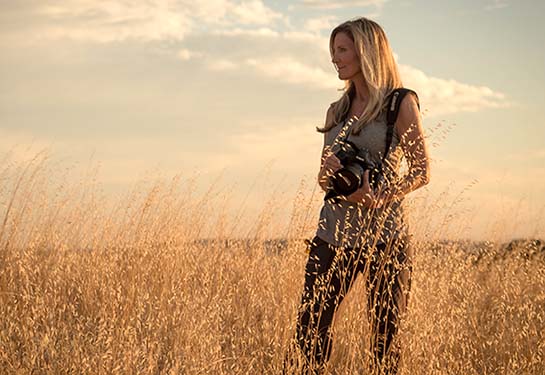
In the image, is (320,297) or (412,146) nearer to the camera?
(412,146)

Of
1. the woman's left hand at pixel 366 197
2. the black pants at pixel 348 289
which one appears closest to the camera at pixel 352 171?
the woman's left hand at pixel 366 197

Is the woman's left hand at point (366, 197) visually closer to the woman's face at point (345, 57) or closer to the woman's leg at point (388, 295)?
the woman's leg at point (388, 295)

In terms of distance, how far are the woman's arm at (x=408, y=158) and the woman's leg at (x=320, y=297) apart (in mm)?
233

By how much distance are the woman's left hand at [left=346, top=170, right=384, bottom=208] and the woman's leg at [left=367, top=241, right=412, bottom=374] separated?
0.18 metres

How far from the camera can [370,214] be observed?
250cm

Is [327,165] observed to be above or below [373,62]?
below

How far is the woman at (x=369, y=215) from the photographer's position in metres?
2.42

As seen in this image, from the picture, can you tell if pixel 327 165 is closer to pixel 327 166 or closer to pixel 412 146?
pixel 327 166

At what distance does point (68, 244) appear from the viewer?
203 inches

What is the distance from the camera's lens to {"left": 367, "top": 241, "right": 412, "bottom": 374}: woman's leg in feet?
7.97

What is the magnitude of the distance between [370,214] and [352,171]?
250 mm

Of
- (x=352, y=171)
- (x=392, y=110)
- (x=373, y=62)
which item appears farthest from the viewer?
(x=373, y=62)

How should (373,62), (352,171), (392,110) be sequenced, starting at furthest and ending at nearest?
(373,62), (392,110), (352,171)

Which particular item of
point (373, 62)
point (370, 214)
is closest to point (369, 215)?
point (370, 214)
